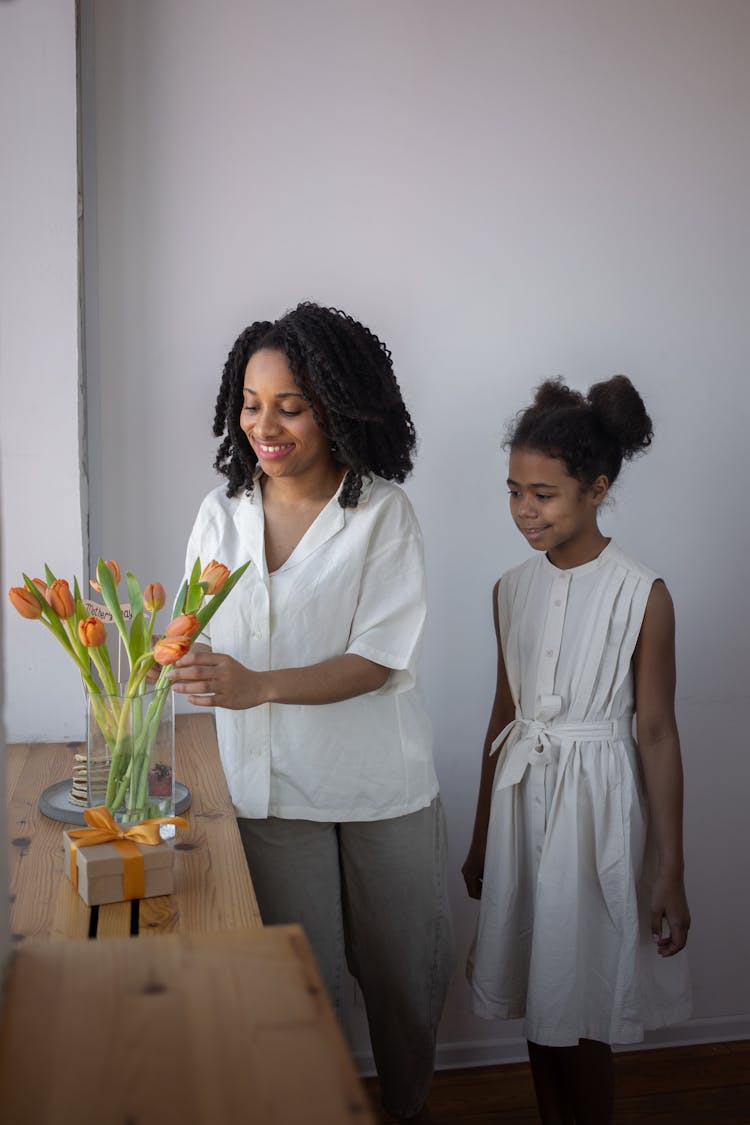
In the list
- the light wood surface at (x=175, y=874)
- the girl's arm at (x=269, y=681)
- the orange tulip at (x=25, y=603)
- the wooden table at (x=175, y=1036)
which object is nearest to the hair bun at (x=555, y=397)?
the girl's arm at (x=269, y=681)

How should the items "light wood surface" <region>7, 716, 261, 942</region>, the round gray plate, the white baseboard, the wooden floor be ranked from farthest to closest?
the white baseboard
the wooden floor
the round gray plate
"light wood surface" <region>7, 716, 261, 942</region>

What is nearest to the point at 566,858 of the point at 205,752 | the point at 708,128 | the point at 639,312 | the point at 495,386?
the point at 205,752

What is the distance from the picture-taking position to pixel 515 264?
2355 millimetres

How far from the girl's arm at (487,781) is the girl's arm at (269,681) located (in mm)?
506

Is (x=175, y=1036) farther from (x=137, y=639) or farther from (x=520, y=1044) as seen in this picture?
(x=520, y=1044)

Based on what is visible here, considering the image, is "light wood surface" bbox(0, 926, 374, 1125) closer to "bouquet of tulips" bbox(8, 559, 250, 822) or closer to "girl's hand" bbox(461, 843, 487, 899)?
"bouquet of tulips" bbox(8, 559, 250, 822)

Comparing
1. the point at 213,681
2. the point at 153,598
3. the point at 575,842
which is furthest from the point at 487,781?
the point at 153,598

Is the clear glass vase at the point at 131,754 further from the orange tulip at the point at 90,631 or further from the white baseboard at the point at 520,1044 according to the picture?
the white baseboard at the point at 520,1044

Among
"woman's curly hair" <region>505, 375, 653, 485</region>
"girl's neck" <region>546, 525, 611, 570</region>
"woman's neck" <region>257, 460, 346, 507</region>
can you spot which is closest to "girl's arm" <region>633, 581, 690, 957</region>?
"girl's neck" <region>546, 525, 611, 570</region>

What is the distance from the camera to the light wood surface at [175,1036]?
0.56 metres

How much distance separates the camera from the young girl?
6.32 ft

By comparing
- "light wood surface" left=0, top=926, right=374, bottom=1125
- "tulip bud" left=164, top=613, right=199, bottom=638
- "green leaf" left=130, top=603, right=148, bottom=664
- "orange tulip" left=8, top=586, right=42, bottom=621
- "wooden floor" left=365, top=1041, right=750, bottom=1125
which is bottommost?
"wooden floor" left=365, top=1041, right=750, bottom=1125

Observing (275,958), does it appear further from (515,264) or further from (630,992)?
(515,264)

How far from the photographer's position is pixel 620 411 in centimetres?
202
